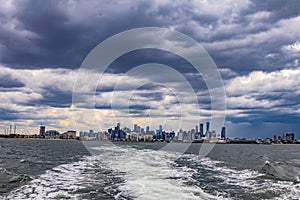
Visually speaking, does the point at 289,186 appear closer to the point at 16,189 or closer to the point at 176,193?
the point at 176,193

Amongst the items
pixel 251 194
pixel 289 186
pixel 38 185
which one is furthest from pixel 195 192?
pixel 38 185

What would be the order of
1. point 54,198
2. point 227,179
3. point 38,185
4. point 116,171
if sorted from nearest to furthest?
point 54,198, point 38,185, point 227,179, point 116,171

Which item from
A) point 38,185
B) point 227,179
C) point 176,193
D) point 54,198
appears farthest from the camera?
point 227,179

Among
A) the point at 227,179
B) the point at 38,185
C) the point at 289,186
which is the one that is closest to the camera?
the point at 38,185

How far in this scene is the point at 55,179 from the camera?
1148 inches

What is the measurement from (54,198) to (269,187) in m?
17.6

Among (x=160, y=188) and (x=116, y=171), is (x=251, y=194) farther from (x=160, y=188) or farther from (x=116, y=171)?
(x=116, y=171)

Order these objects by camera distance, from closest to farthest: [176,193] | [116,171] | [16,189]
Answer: [176,193]
[16,189]
[116,171]

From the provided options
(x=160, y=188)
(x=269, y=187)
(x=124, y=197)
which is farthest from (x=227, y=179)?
(x=124, y=197)

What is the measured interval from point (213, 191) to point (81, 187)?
10.3 meters

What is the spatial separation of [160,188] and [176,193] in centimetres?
166

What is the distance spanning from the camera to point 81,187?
25.3 meters

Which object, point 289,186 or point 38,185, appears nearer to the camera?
point 38,185

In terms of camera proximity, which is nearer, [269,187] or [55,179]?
[269,187]
